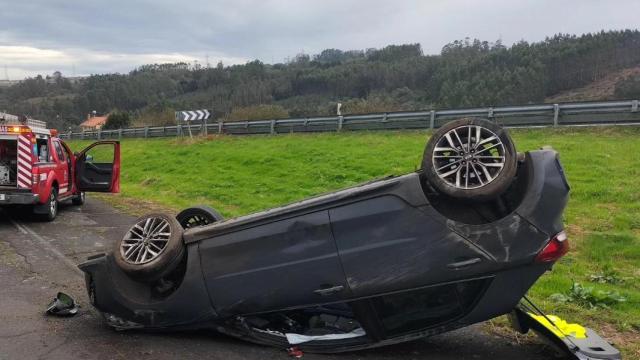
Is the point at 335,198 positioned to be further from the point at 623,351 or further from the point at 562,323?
the point at 623,351

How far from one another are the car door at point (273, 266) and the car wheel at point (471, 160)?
87 cm

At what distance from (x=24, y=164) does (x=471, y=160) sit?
9.63 metres

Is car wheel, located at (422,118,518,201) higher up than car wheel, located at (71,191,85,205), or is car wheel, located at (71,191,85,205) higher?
car wheel, located at (422,118,518,201)

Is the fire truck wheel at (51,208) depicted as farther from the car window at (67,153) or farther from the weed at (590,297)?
the weed at (590,297)

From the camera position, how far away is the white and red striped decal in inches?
419

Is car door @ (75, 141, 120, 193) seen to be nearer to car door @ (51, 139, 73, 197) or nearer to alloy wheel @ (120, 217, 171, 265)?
car door @ (51, 139, 73, 197)

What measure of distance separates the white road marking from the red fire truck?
0.56 metres

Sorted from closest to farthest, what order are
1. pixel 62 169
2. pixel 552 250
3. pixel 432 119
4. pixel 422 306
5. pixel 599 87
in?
pixel 552 250 → pixel 422 306 → pixel 62 169 → pixel 432 119 → pixel 599 87

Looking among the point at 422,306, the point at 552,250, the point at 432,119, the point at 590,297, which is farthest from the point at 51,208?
the point at 432,119

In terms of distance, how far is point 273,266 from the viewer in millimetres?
4109

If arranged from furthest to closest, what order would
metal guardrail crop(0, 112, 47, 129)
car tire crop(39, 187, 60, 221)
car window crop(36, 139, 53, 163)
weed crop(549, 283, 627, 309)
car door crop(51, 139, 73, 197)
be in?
1. car door crop(51, 139, 73, 197)
2. metal guardrail crop(0, 112, 47, 129)
3. car window crop(36, 139, 53, 163)
4. car tire crop(39, 187, 60, 221)
5. weed crop(549, 283, 627, 309)

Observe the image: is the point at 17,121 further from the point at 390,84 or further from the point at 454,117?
the point at 390,84

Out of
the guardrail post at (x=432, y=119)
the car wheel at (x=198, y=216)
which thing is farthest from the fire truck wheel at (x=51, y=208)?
the guardrail post at (x=432, y=119)

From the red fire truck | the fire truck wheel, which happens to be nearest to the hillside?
the red fire truck
